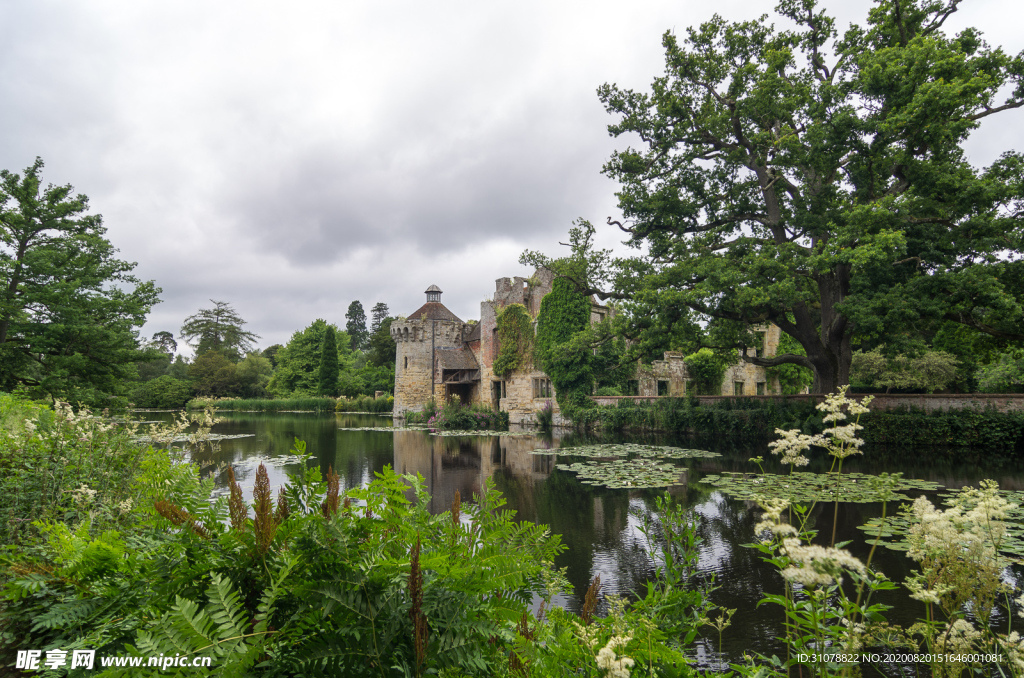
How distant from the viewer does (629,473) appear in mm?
10797

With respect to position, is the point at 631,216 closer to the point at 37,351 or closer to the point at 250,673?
the point at 250,673

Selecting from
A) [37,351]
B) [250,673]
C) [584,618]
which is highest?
[37,351]

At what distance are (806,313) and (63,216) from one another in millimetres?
22530

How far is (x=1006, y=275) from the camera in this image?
12.0 m

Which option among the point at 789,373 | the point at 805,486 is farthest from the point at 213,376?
the point at 805,486

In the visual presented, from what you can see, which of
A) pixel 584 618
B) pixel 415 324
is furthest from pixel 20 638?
pixel 415 324

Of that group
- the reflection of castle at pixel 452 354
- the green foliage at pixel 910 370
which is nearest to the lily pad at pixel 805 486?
the green foliage at pixel 910 370

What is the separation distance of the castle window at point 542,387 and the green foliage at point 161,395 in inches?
1158

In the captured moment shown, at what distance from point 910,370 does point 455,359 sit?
2374cm

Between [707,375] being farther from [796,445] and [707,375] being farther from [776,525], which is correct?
[776,525]

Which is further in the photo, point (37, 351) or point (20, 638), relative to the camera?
point (37, 351)

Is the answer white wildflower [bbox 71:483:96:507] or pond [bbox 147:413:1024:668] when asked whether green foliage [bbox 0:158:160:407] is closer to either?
pond [bbox 147:413:1024:668]

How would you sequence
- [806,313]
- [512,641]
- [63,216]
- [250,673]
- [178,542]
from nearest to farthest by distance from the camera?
[250,673] → [178,542] → [512,641] → [806,313] → [63,216]

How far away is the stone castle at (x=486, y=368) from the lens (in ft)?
90.0
